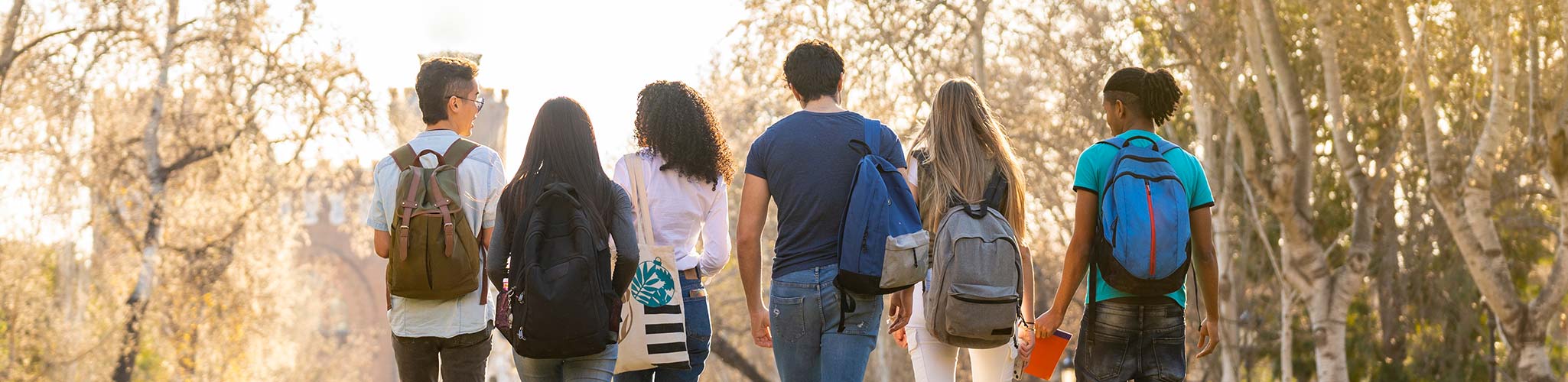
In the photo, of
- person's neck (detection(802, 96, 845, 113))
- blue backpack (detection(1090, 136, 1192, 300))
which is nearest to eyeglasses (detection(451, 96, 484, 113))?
person's neck (detection(802, 96, 845, 113))

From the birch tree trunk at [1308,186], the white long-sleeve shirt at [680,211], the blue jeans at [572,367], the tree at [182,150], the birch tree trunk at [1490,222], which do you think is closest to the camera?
the blue jeans at [572,367]

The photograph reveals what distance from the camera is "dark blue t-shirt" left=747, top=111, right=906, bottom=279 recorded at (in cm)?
514

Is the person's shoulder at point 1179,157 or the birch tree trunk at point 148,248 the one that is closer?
the person's shoulder at point 1179,157

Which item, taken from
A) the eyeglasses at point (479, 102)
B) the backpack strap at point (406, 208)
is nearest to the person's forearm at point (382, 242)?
the backpack strap at point (406, 208)

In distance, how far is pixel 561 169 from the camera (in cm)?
513

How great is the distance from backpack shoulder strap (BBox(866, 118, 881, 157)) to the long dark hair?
84 centimetres

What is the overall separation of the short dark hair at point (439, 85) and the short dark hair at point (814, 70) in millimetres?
1119

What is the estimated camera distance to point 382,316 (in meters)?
68.9

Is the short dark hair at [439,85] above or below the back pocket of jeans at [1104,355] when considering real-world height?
above

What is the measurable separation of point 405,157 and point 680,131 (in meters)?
0.91

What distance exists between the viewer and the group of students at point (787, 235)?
5.06 m

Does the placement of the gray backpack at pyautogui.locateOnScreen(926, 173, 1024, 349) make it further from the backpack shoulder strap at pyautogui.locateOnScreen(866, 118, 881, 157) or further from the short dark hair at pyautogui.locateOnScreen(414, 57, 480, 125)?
the short dark hair at pyautogui.locateOnScreen(414, 57, 480, 125)

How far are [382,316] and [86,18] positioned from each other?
161 feet

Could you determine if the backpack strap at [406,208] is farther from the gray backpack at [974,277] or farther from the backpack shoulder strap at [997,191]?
the backpack shoulder strap at [997,191]
